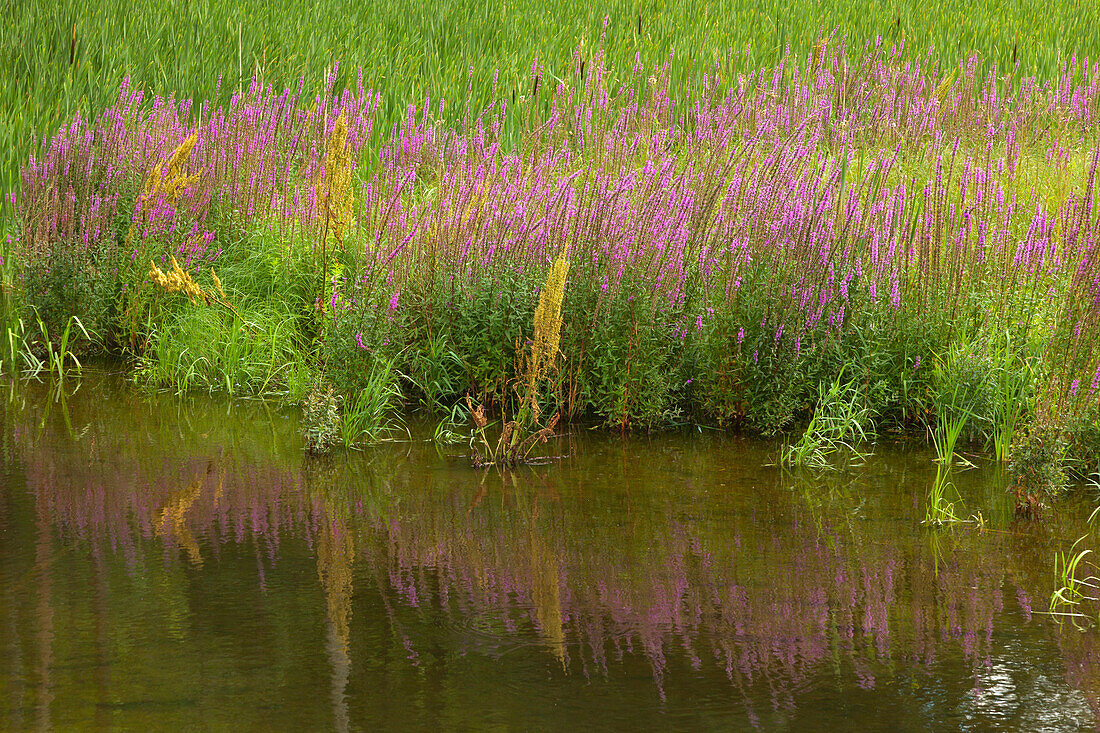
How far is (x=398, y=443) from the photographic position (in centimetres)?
533

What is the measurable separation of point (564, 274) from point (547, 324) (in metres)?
0.26

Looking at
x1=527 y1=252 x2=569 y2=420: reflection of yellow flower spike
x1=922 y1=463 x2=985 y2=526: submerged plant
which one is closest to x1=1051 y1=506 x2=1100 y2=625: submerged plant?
x1=922 y1=463 x2=985 y2=526: submerged plant

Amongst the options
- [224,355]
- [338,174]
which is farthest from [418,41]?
[338,174]

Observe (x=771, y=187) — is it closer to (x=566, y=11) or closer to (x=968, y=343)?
(x=968, y=343)

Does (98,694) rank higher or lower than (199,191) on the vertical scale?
lower

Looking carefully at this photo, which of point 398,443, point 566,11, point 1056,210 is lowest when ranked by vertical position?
point 398,443

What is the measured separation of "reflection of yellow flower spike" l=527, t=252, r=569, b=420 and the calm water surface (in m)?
0.40

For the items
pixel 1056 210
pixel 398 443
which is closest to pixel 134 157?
pixel 398 443

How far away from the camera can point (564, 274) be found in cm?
472

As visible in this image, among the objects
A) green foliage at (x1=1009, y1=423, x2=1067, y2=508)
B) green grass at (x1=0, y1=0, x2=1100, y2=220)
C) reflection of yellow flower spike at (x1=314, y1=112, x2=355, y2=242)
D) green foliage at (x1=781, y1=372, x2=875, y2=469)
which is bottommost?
green foliage at (x1=781, y1=372, x2=875, y2=469)

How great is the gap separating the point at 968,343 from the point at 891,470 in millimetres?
915

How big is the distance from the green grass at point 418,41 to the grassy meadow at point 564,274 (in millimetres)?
167

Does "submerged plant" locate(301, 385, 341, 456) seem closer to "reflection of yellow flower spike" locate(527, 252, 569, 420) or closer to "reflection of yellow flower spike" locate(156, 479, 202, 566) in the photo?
"reflection of yellow flower spike" locate(156, 479, 202, 566)

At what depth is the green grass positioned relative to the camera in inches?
353
